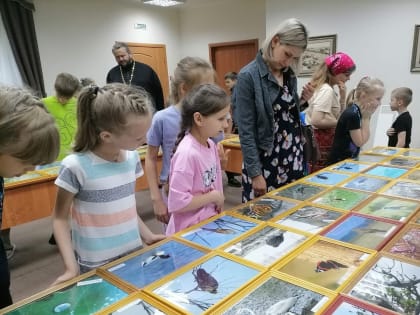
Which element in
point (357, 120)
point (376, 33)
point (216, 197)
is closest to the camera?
point (216, 197)

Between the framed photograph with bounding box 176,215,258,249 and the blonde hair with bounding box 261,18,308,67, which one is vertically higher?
the blonde hair with bounding box 261,18,308,67

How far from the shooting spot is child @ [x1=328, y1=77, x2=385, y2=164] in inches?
79.2

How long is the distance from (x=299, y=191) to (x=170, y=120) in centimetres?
65

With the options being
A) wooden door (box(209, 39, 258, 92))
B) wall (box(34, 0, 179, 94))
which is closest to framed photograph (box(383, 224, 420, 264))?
wall (box(34, 0, 179, 94))

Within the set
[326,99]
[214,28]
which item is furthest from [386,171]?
[214,28]

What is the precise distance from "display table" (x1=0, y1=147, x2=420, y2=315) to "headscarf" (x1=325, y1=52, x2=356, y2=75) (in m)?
1.29

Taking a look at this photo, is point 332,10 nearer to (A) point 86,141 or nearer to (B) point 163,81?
(B) point 163,81

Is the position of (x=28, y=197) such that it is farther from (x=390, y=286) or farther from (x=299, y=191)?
(x=390, y=286)

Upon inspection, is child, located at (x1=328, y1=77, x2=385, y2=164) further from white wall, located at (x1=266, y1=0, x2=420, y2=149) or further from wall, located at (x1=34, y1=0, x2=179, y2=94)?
wall, located at (x1=34, y1=0, x2=179, y2=94)

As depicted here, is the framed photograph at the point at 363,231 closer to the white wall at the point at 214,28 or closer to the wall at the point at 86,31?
the white wall at the point at 214,28

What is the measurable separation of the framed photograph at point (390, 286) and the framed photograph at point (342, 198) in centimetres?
38

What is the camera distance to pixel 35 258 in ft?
8.69

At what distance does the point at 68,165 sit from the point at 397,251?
0.96 meters

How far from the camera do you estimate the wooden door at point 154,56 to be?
20.0 feet
